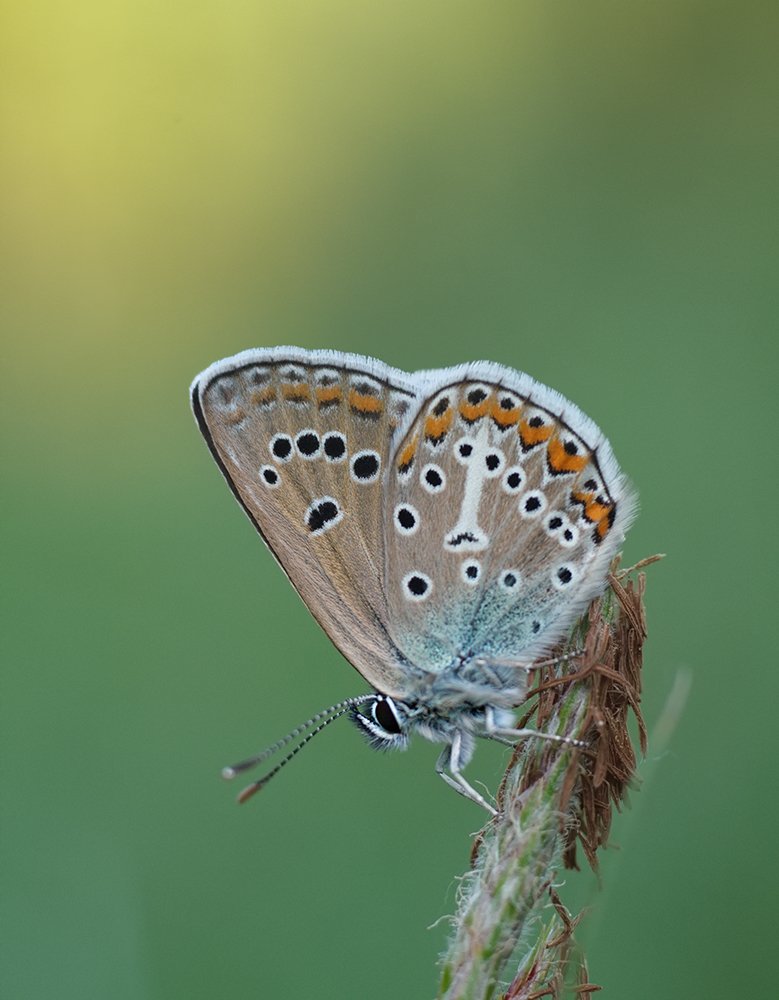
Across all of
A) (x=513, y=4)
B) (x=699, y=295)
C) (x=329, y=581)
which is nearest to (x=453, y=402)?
(x=329, y=581)

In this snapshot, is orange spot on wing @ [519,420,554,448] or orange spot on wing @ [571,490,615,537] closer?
orange spot on wing @ [571,490,615,537]

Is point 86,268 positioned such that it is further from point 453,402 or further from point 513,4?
point 453,402

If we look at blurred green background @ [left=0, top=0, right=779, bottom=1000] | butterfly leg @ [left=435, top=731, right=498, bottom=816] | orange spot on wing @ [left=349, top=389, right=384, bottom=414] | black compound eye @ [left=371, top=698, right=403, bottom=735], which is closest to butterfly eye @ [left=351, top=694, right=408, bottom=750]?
black compound eye @ [left=371, top=698, right=403, bottom=735]

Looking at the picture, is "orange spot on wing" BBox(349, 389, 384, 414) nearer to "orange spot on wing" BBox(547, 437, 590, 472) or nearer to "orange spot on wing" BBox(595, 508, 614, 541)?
"orange spot on wing" BBox(547, 437, 590, 472)

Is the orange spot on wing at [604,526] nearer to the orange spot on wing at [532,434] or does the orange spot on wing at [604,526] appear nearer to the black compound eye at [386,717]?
the orange spot on wing at [532,434]

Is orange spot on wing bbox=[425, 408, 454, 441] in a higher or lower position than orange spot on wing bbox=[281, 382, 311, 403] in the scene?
lower

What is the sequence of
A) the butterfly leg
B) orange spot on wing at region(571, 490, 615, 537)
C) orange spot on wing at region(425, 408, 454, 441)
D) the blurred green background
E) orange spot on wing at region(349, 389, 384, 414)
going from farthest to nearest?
the blurred green background < orange spot on wing at region(425, 408, 454, 441) < orange spot on wing at region(349, 389, 384, 414) < orange spot on wing at region(571, 490, 615, 537) < the butterfly leg

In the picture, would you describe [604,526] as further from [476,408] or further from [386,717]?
[386,717]
